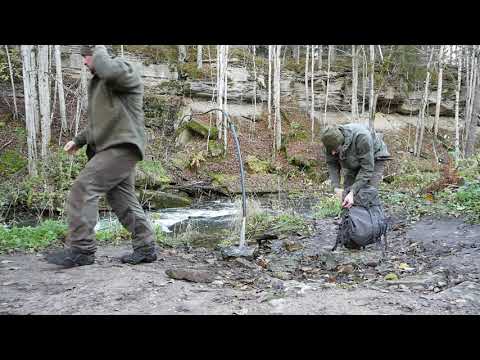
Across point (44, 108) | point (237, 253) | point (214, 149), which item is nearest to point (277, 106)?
point (214, 149)

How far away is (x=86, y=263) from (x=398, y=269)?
3307 millimetres

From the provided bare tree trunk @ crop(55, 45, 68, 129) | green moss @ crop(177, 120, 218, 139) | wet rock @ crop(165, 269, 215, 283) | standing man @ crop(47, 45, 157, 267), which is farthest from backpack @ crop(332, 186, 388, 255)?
green moss @ crop(177, 120, 218, 139)

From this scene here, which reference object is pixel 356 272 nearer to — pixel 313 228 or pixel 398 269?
pixel 398 269

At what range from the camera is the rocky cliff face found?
Result: 2462 cm

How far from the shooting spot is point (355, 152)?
5.51m

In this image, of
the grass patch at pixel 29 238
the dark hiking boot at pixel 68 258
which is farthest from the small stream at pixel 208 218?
the dark hiking boot at pixel 68 258

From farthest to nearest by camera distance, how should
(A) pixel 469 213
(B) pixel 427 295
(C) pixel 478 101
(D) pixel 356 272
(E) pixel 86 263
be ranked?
(C) pixel 478 101 < (A) pixel 469 213 < (D) pixel 356 272 < (E) pixel 86 263 < (B) pixel 427 295

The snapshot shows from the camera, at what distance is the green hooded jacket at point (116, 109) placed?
12.4 ft

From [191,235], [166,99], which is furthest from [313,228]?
[166,99]

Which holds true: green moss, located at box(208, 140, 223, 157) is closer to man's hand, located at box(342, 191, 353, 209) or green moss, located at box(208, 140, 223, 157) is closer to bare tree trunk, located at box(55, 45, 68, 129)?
bare tree trunk, located at box(55, 45, 68, 129)

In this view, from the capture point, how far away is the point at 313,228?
779 cm

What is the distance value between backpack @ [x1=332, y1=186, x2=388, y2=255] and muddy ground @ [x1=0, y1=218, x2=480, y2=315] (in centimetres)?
18

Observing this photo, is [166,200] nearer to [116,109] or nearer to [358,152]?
[358,152]

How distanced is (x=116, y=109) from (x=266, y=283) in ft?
6.90
